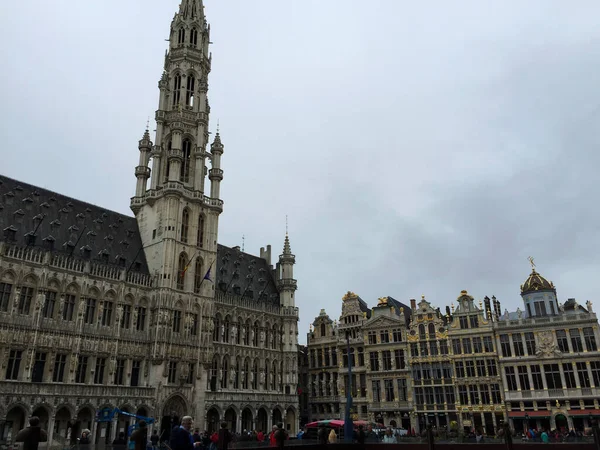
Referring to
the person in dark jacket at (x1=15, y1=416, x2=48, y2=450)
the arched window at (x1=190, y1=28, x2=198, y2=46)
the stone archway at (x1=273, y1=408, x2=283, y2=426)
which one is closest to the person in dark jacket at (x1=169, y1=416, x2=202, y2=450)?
the person in dark jacket at (x1=15, y1=416, x2=48, y2=450)

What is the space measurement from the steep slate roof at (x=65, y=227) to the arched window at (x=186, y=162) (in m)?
8.16

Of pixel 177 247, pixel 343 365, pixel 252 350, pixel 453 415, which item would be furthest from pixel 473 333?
pixel 177 247

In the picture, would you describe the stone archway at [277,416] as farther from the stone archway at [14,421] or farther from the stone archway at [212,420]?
the stone archway at [14,421]

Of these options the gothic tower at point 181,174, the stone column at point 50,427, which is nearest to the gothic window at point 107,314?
the gothic tower at point 181,174

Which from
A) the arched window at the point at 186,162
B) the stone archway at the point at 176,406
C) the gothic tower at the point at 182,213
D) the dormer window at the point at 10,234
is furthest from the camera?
→ the arched window at the point at 186,162

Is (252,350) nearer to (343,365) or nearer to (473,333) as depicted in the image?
(343,365)

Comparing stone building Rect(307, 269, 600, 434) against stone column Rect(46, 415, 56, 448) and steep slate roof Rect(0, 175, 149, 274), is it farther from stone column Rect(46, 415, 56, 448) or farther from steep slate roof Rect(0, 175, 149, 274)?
stone column Rect(46, 415, 56, 448)

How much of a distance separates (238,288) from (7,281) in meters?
26.9

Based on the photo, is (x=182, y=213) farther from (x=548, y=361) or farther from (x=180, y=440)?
(x=180, y=440)

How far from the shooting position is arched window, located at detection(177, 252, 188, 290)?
5022cm

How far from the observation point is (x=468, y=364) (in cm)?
5191

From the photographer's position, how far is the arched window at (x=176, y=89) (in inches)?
2343

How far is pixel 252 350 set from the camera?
5656 cm

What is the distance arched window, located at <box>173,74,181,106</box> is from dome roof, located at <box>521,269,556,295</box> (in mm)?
45750
